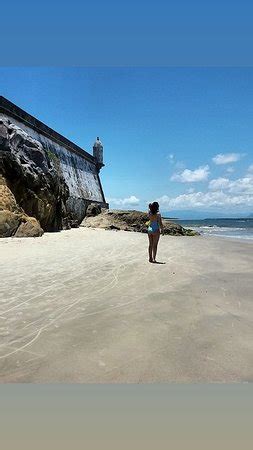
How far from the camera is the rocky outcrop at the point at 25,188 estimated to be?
13336 millimetres

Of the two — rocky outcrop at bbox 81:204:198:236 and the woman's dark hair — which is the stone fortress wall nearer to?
rocky outcrop at bbox 81:204:198:236

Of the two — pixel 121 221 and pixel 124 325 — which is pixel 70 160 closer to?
pixel 121 221

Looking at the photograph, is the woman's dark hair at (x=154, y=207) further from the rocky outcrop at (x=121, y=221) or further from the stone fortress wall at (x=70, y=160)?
the rocky outcrop at (x=121, y=221)

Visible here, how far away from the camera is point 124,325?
146 inches

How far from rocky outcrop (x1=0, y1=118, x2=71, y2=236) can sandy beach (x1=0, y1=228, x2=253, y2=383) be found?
6502 mm

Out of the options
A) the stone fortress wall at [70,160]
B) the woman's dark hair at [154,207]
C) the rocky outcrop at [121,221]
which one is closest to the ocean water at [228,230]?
the rocky outcrop at [121,221]

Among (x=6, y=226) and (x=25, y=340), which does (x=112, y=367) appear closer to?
(x=25, y=340)

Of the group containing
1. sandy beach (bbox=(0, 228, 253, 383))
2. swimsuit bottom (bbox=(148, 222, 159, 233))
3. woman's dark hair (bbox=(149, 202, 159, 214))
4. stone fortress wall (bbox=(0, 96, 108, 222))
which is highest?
stone fortress wall (bbox=(0, 96, 108, 222))

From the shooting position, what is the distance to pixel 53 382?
2533mm

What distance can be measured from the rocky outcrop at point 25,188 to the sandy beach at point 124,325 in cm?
650

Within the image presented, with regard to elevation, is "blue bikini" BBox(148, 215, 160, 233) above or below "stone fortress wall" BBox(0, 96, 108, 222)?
below

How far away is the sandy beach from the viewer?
2678 millimetres

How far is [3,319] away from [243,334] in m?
→ 2.54

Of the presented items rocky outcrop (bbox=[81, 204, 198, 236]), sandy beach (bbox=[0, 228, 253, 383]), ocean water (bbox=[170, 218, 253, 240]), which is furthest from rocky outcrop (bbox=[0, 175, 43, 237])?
ocean water (bbox=[170, 218, 253, 240])
